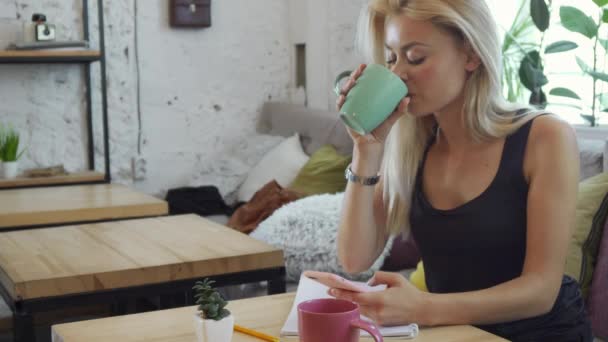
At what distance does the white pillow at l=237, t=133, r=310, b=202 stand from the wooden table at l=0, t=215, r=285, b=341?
1.58 metres

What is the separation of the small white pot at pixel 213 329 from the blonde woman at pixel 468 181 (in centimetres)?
23

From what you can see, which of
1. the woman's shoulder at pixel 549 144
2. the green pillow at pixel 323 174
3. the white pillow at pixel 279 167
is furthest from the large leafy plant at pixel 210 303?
the white pillow at pixel 279 167

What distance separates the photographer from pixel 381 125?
1.42 meters

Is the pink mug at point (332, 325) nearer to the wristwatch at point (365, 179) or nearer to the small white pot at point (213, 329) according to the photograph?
the small white pot at point (213, 329)

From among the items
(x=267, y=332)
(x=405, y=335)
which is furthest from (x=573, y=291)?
(x=267, y=332)

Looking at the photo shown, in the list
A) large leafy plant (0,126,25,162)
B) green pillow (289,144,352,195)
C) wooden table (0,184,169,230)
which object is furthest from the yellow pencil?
large leafy plant (0,126,25,162)

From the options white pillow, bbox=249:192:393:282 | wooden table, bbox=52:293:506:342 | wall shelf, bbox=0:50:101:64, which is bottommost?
white pillow, bbox=249:192:393:282

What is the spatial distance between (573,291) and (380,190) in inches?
16.2

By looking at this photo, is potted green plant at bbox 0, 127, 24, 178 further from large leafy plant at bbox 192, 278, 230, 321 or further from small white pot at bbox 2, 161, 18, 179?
large leafy plant at bbox 192, 278, 230, 321

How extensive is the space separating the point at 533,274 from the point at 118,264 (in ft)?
3.07

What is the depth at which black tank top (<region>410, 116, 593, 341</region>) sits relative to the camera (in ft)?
4.50

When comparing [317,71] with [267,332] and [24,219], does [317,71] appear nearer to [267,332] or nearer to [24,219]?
[24,219]

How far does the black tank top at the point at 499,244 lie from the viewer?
1.37 meters

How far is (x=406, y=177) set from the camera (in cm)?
151
